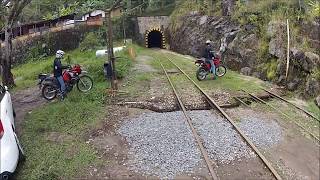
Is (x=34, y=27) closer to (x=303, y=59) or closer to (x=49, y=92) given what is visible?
(x=49, y=92)

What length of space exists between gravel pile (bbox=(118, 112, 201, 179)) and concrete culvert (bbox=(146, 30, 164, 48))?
2699cm

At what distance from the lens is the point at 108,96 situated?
1312 centimetres

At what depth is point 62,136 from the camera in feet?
30.7

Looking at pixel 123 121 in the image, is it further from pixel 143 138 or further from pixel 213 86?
pixel 213 86

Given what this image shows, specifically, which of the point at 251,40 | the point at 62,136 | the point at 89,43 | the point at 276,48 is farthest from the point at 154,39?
the point at 62,136

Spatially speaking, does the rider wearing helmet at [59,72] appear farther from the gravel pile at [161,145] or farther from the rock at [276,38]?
the rock at [276,38]

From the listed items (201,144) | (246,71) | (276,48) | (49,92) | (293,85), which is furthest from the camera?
(246,71)

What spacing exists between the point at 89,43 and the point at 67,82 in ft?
59.1

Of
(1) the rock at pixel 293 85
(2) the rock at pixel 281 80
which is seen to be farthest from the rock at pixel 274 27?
(1) the rock at pixel 293 85

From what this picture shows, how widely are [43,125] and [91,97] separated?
2846 millimetres

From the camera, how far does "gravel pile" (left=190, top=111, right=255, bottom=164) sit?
818 cm

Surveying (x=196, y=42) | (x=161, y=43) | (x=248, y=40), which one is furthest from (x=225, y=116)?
(x=161, y=43)

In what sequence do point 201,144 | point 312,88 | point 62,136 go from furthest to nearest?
1. point 312,88
2. point 62,136
3. point 201,144

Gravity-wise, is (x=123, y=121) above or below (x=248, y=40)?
below
